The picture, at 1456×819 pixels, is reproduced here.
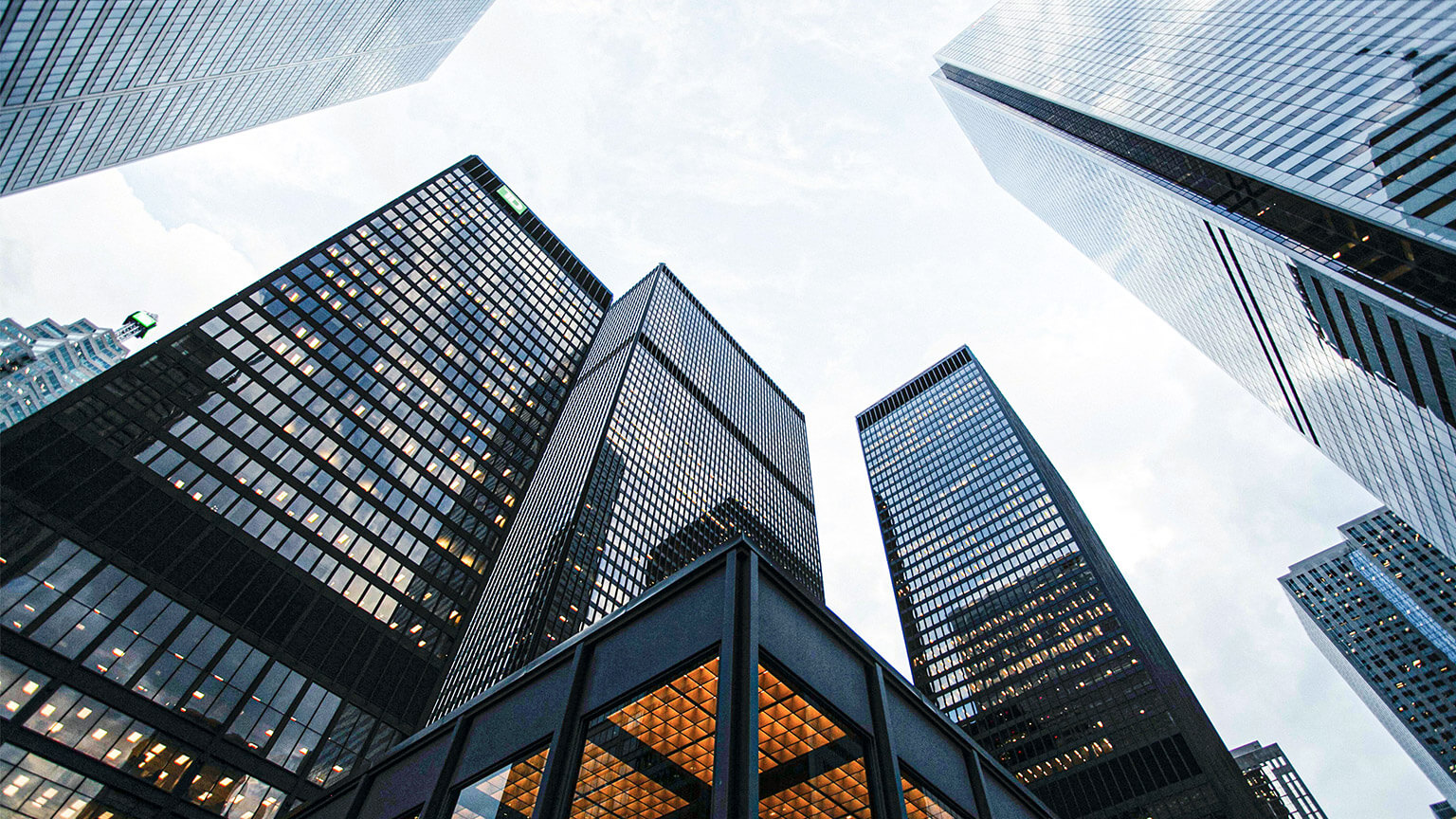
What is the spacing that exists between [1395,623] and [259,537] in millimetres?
211251

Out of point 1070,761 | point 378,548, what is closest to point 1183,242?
point 1070,761

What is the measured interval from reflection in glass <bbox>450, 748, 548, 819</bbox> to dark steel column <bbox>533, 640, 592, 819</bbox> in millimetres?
678

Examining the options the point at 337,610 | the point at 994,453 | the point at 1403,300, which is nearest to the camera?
the point at 1403,300

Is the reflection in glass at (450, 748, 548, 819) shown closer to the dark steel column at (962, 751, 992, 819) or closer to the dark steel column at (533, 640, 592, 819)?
the dark steel column at (533, 640, 592, 819)

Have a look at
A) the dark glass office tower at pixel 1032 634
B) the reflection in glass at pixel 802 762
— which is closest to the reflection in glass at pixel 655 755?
the reflection in glass at pixel 802 762

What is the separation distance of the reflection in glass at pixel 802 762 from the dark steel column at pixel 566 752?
4411 millimetres

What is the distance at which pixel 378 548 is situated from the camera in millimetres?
61844

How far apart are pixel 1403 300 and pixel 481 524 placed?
7902 centimetres

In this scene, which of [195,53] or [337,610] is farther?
[195,53]

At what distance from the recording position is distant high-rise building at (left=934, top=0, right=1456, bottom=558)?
45.6m

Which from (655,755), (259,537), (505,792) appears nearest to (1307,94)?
(655,755)

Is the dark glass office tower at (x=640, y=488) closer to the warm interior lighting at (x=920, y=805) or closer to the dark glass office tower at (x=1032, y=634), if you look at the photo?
the dark glass office tower at (x=1032, y=634)

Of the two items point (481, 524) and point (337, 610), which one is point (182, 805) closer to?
point (337, 610)

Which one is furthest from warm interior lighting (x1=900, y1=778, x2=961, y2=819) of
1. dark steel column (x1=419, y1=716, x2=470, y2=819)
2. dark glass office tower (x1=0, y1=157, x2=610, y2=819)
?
dark glass office tower (x1=0, y1=157, x2=610, y2=819)
